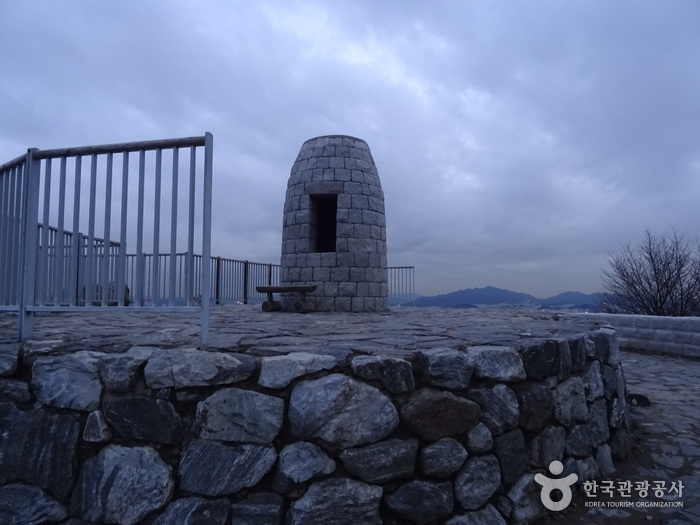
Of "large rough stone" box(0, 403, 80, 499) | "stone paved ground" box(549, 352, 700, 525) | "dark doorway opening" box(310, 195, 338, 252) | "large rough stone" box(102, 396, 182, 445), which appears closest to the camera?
"large rough stone" box(102, 396, 182, 445)

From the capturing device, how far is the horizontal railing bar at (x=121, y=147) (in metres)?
3.21

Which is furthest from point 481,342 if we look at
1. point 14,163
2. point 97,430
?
point 14,163

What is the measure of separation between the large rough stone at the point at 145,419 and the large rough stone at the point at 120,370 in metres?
0.08

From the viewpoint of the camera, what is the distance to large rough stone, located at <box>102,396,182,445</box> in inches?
108

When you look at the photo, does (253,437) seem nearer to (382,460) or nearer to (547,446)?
(382,460)

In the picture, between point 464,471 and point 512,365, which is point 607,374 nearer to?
point 512,365

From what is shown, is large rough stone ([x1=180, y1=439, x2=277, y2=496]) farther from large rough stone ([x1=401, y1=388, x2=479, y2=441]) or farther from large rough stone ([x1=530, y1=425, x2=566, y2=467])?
large rough stone ([x1=530, y1=425, x2=566, y2=467])

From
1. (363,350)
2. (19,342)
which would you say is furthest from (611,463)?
(19,342)

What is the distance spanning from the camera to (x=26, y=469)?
2904 mm

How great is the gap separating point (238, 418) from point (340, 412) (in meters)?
0.63

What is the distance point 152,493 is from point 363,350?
1583mm

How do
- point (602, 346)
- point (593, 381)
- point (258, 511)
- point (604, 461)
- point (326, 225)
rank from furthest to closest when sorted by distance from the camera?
1. point (326, 225)
2. point (602, 346)
3. point (593, 381)
4. point (604, 461)
5. point (258, 511)

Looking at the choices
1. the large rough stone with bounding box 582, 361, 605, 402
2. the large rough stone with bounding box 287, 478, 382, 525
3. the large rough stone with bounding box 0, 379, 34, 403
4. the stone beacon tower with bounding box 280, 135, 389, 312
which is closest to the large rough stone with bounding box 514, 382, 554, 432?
the large rough stone with bounding box 582, 361, 605, 402

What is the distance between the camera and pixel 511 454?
3199 mm
